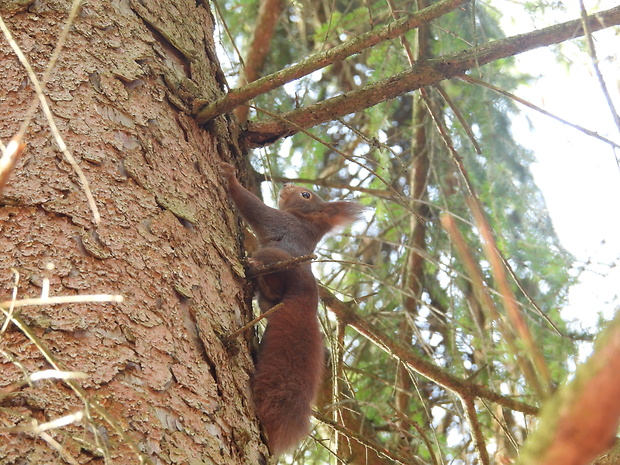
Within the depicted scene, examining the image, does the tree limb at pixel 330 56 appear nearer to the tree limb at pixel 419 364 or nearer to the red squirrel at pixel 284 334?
the red squirrel at pixel 284 334

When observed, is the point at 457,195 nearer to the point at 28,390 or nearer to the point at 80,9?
the point at 80,9

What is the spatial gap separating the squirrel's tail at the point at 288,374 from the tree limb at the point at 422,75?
77 cm

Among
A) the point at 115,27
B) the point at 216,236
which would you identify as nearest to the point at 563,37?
the point at 216,236

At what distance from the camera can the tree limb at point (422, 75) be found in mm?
2041

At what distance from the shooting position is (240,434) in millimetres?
1783

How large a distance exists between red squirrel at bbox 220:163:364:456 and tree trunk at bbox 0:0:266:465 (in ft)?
0.40

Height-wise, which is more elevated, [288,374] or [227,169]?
[227,169]

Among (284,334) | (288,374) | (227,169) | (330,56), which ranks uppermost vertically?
(330,56)

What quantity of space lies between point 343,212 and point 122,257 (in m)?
2.82

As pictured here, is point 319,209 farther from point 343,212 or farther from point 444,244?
point 444,244

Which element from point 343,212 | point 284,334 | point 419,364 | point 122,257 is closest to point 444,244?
point 343,212

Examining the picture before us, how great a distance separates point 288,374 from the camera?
2.29m

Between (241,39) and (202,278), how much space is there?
3.71 meters

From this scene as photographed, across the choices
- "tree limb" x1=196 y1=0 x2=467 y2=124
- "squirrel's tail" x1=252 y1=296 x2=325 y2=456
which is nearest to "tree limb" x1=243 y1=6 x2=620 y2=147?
"tree limb" x1=196 y1=0 x2=467 y2=124
